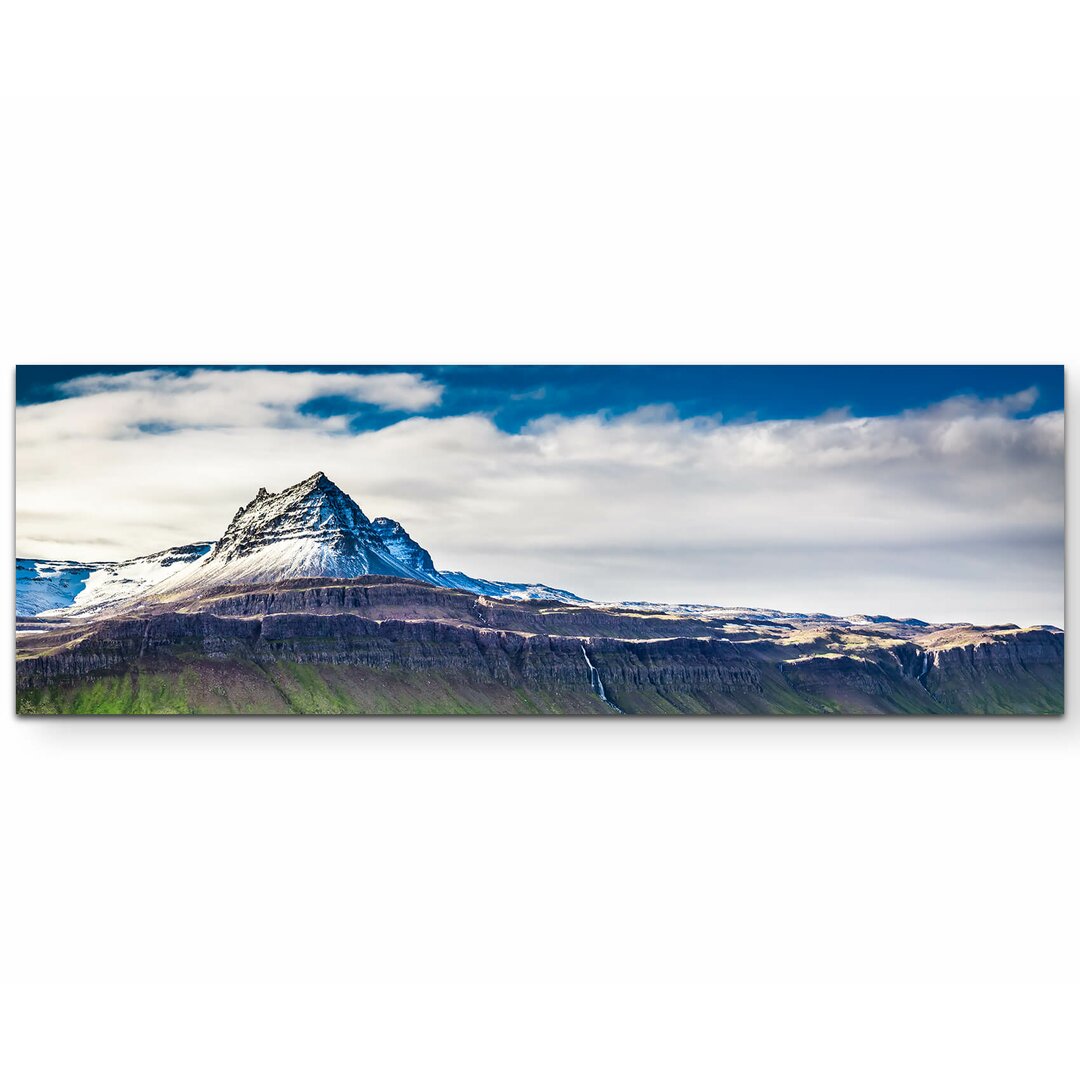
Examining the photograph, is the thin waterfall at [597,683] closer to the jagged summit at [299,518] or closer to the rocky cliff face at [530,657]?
the rocky cliff face at [530,657]

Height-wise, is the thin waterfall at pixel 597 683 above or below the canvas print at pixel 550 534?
below

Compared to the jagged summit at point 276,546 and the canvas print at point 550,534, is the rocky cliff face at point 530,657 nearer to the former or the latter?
the canvas print at point 550,534

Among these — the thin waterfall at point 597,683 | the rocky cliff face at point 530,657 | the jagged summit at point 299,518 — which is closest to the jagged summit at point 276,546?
the jagged summit at point 299,518

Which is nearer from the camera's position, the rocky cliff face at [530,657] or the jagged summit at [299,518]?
the rocky cliff face at [530,657]

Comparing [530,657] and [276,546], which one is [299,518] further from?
[530,657]

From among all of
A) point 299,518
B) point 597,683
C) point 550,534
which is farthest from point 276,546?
point 597,683

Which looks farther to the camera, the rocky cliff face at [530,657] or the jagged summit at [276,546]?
the jagged summit at [276,546]

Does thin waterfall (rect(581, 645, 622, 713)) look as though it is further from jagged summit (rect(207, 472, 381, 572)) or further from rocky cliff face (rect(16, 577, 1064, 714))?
jagged summit (rect(207, 472, 381, 572))
